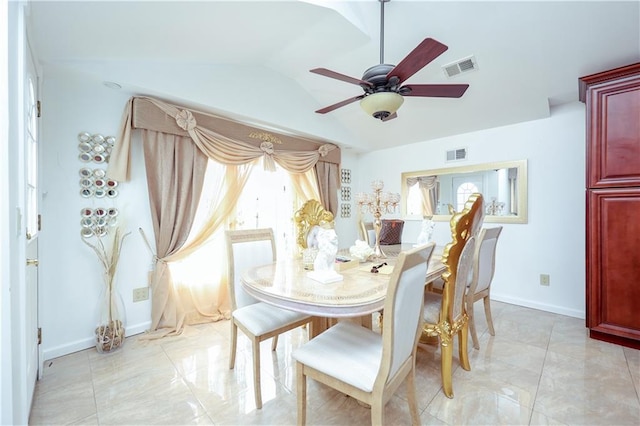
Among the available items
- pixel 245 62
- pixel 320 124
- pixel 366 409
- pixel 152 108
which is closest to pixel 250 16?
pixel 245 62

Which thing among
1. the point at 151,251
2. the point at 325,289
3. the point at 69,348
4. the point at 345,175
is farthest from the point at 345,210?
the point at 69,348

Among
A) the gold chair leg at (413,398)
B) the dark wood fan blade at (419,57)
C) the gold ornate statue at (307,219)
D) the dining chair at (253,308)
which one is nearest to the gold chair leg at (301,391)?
the dining chair at (253,308)

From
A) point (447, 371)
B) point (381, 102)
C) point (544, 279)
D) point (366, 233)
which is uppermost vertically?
point (381, 102)

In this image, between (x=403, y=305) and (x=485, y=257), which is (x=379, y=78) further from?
(x=485, y=257)

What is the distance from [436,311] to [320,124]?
279 centimetres

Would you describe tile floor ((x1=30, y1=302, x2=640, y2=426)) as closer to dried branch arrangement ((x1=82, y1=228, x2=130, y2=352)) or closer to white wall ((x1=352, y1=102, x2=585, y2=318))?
dried branch arrangement ((x1=82, y1=228, x2=130, y2=352))

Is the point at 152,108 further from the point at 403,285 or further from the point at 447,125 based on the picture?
the point at 447,125

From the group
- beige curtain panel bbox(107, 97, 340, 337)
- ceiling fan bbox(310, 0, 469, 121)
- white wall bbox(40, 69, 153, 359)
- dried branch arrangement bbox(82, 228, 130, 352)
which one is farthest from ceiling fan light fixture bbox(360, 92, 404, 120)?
dried branch arrangement bbox(82, 228, 130, 352)

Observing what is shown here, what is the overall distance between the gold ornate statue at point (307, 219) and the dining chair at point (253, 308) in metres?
0.26

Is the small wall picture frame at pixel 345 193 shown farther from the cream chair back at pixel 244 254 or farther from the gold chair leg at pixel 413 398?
the gold chair leg at pixel 413 398

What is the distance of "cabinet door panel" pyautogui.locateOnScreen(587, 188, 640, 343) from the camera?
209 cm

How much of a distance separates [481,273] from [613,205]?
1235mm

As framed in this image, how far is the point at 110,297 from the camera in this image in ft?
7.18

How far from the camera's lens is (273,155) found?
3.26 metres
